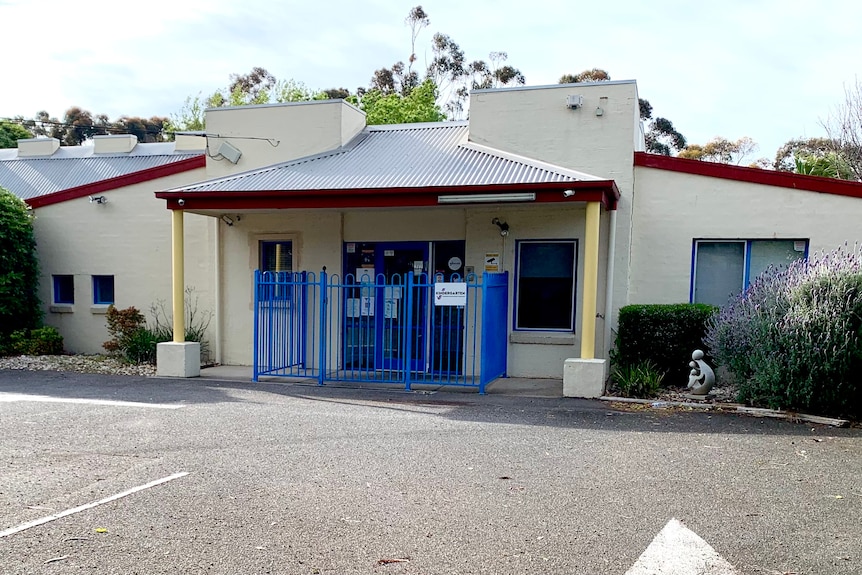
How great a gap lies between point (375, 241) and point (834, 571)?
911 centimetres

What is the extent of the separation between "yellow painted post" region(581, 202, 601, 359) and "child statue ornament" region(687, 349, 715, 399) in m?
1.37

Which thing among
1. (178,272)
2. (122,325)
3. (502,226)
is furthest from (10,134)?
(502,226)

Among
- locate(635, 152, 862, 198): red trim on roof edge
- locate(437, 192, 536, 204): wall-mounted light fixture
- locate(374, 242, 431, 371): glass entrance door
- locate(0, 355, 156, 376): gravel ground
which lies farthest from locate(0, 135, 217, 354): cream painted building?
locate(635, 152, 862, 198): red trim on roof edge

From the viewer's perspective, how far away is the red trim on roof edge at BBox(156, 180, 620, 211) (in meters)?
9.42

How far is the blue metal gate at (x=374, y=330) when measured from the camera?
10.3 metres

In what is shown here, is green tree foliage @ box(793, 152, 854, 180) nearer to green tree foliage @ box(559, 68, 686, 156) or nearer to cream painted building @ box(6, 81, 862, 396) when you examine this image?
cream painted building @ box(6, 81, 862, 396)

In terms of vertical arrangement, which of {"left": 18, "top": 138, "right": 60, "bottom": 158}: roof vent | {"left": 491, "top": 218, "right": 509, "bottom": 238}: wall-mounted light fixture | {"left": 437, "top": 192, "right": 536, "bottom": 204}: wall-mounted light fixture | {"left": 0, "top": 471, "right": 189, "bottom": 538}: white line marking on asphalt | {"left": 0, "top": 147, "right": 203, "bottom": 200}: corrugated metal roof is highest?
{"left": 18, "top": 138, "right": 60, "bottom": 158}: roof vent

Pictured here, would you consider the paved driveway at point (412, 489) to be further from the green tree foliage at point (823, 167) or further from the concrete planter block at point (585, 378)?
the green tree foliage at point (823, 167)

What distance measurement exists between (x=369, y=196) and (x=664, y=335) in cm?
484

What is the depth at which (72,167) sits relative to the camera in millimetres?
28344

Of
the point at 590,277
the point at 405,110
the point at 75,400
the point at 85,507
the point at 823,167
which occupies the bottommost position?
the point at 75,400

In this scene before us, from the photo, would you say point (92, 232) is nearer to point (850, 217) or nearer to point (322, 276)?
point (322, 276)

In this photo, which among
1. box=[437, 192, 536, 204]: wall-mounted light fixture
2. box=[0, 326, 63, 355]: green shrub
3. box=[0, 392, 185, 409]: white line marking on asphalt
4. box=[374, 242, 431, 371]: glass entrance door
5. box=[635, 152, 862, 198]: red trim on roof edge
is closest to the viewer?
Answer: box=[0, 392, 185, 409]: white line marking on asphalt

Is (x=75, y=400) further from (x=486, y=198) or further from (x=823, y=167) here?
(x=823, y=167)
